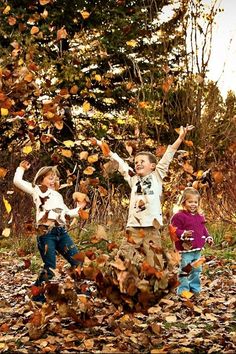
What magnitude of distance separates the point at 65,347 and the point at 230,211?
6.34 m

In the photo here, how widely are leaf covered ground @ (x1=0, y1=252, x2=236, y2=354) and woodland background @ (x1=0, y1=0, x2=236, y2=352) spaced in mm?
4453

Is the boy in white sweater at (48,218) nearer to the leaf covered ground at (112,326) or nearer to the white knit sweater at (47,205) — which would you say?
the white knit sweater at (47,205)

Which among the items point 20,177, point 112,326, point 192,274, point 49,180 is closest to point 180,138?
point 49,180

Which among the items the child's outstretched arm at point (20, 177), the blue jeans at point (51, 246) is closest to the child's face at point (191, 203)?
the blue jeans at point (51, 246)

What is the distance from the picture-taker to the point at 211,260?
7430 millimetres

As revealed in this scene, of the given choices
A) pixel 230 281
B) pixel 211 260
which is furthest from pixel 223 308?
pixel 211 260

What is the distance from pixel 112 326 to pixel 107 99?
1146cm

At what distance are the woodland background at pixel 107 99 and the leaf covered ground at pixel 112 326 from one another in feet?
14.6

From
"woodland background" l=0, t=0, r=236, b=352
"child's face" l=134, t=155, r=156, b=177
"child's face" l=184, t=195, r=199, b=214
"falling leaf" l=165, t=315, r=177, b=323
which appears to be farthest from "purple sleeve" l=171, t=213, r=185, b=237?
"woodland background" l=0, t=0, r=236, b=352

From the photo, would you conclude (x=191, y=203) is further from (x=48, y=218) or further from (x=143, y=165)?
(x=48, y=218)

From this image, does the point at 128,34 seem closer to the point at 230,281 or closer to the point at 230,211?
the point at 230,211

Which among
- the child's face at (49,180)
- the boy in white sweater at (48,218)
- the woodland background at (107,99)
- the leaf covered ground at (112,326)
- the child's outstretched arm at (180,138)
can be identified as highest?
the woodland background at (107,99)

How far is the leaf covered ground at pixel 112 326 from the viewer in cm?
408

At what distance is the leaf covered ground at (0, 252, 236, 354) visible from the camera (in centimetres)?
408
